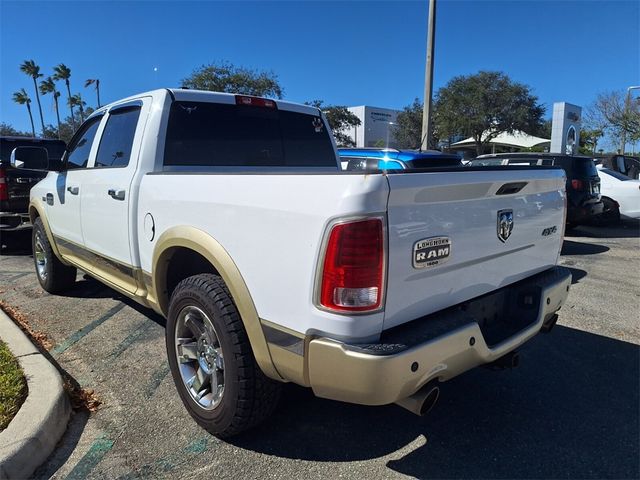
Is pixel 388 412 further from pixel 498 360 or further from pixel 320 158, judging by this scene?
pixel 320 158

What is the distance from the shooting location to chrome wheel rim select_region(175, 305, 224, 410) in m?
2.72

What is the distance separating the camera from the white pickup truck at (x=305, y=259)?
202 centimetres

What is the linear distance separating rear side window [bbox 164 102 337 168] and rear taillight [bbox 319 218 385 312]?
190cm

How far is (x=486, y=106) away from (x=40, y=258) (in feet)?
118

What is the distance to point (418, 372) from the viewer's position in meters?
2.09

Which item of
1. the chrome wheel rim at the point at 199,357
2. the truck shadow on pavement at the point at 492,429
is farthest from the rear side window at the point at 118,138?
the truck shadow on pavement at the point at 492,429

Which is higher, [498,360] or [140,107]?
[140,107]

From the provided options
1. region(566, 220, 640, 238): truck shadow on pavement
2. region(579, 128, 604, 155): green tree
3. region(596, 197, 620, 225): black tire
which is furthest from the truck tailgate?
region(579, 128, 604, 155): green tree

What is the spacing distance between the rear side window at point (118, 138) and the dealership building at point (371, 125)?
43.0 m

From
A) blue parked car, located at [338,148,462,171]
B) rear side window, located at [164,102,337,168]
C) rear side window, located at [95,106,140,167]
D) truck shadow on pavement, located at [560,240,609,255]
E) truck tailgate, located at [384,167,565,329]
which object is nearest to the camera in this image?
truck tailgate, located at [384,167,565,329]

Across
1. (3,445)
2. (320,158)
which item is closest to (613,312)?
(320,158)

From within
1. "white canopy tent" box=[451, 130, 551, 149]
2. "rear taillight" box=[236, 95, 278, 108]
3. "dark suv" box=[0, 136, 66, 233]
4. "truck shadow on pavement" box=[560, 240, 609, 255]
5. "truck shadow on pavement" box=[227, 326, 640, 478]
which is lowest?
"truck shadow on pavement" box=[227, 326, 640, 478]

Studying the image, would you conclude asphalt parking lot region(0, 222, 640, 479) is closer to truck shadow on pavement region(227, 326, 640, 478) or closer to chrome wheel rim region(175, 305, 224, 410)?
truck shadow on pavement region(227, 326, 640, 478)

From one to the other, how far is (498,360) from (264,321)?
1.41 metres
